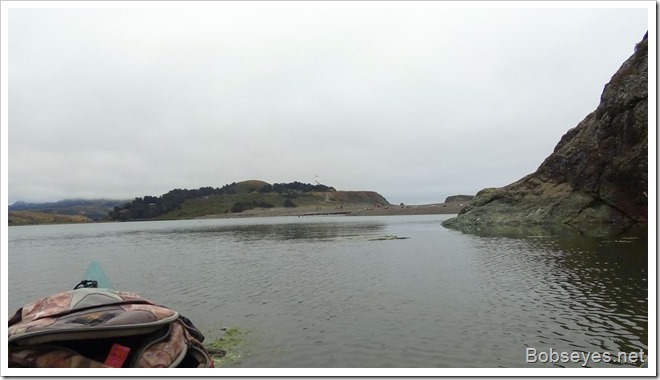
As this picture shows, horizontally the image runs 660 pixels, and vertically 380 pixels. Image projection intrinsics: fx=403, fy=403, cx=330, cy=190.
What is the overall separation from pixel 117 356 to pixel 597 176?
196ft

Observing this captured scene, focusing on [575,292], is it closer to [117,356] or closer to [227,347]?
[227,347]

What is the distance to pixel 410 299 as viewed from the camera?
18156mm

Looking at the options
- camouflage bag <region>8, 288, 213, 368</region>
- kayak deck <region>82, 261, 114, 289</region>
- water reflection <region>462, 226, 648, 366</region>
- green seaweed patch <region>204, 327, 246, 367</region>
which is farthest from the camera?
kayak deck <region>82, 261, 114, 289</region>

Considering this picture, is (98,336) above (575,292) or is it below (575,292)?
above

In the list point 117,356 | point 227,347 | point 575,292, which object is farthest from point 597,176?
point 117,356

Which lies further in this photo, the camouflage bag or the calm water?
the calm water

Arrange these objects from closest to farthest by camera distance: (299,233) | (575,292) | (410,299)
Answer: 1. (575,292)
2. (410,299)
3. (299,233)

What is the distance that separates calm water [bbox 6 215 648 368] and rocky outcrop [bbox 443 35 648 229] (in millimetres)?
14360

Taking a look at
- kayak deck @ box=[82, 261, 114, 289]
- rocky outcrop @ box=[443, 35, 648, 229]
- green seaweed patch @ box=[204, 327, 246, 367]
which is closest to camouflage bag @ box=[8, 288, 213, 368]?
green seaweed patch @ box=[204, 327, 246, 367]

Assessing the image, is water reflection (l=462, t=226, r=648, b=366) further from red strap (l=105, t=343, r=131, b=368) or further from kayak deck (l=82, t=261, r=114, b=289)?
kayak deck (l=82, t=261, r=114, b=289)

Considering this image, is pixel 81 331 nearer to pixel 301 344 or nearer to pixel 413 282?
pixel 301 344

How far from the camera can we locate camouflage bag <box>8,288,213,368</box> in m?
7.04

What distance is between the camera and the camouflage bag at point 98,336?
23.1 feet

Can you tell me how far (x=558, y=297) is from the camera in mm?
16984
